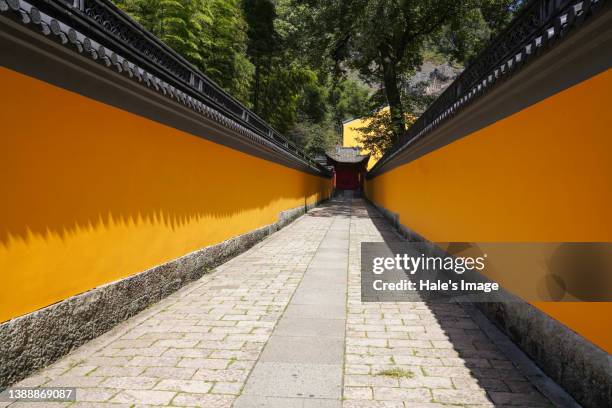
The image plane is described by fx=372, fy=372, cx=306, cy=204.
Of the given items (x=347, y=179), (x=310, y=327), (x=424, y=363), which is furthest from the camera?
(x=347, y=179)

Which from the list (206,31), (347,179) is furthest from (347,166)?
(206,31)

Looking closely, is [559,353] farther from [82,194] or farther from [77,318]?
[82,194]

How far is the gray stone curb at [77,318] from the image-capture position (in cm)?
305

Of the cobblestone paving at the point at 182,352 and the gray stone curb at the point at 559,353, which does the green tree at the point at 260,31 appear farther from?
the gray stone curb at the point at 559,353

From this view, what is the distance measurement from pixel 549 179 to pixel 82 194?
4580 millimetres

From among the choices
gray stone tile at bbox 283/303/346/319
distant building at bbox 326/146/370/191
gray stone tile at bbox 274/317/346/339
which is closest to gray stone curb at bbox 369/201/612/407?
gray stone tile at bbox 274/317/346/339

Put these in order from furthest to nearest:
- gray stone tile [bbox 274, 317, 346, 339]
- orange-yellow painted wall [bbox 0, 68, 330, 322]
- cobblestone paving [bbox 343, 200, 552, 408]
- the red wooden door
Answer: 1. the red wooden door
2. gray stone tile [bbox 274, 317, 346, 339]
3. orange-yellow painted wall [bbox 0, 68, 330, 322]
4. cobblestone paving [bbox 343, 200, 552, 408]

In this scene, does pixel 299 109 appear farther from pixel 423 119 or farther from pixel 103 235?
pixel 103 235

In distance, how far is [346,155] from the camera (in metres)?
42.6

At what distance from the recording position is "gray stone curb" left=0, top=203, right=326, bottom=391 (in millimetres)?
3055

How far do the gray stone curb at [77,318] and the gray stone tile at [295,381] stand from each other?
1.89 m

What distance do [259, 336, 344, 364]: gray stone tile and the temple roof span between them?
122 ft

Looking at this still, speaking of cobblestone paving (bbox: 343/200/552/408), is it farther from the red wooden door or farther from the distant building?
the red wooden door

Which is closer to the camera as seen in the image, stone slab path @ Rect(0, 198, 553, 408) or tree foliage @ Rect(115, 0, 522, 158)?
stone slab path @ Rect(0, 198, 553, 408)
